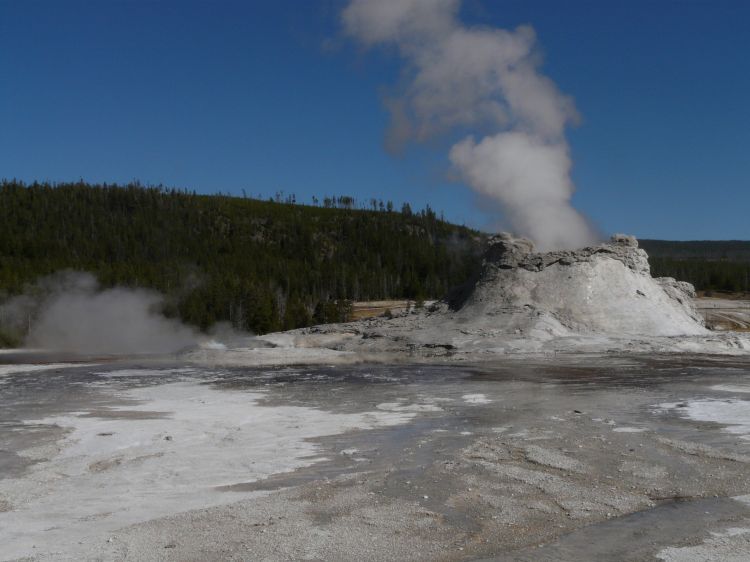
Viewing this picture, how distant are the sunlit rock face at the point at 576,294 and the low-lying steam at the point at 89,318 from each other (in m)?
22.6

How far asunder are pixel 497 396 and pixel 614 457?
7.42m

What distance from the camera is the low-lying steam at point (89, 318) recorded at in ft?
184

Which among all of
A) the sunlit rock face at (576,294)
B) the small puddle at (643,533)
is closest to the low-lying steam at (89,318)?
the sunlit rock face at (576,294)

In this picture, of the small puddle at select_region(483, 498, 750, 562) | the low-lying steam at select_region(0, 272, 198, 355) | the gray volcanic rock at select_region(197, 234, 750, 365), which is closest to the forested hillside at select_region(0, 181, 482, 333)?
the low-lying steam at select_region(0, 272, 198, 355)

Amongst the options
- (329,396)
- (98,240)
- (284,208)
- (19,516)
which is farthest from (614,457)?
(284,208)

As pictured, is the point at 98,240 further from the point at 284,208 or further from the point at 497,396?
the point at 497,396

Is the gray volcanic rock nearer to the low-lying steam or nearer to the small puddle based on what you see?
the low-lying steam

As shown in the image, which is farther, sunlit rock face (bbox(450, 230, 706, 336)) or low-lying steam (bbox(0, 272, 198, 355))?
low-lying steam (bbox(0, 272, 198, 355))

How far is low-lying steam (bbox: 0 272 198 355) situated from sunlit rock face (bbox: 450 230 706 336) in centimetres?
2259

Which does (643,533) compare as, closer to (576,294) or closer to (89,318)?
(576,294)

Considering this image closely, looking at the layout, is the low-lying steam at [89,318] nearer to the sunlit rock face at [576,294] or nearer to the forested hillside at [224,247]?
the forested hillside at [224,247]

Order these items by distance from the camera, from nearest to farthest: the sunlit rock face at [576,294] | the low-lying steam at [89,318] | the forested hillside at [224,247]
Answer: the sunlit rock face at [576,294] → the low-lying steam at [89,318] → the forested hillside at [224,247]

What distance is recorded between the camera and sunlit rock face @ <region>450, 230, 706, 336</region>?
3275 centimetres

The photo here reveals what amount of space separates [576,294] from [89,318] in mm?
44205
